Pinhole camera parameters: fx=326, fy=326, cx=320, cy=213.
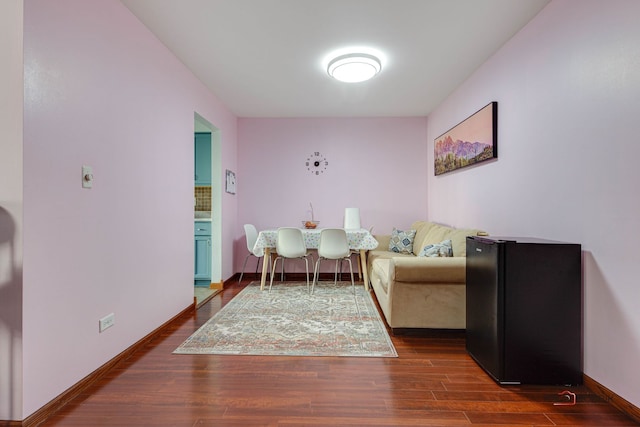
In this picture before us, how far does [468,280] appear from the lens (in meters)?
2.35

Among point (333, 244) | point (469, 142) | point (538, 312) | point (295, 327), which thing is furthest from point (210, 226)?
→ point (538, 312)

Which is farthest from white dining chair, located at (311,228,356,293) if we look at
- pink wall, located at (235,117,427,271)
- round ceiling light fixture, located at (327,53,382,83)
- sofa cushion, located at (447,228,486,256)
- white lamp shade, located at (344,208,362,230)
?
round ceiling light fixture, located at (327,53,382,83)

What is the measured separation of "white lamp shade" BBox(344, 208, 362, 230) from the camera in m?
4.73

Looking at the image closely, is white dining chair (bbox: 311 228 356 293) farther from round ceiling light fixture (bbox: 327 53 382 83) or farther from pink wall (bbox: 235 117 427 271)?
round ceiling light fixture (bbox: 327 53 382 83)

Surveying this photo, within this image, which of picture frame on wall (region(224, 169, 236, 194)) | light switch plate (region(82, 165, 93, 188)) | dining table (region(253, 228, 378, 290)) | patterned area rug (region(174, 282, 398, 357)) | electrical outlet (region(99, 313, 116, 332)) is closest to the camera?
light switch plate (region(82, 165, 93, 188))

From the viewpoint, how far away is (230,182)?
4703 mm

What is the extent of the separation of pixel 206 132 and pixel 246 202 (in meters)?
1.20

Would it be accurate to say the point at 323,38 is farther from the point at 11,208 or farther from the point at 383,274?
the point at 11,208

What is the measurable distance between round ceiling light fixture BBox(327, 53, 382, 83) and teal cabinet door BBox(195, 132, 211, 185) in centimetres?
242

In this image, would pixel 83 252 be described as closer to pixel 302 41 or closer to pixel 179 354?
pixel 179 354

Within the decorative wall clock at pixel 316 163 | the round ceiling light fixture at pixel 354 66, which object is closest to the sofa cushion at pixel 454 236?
the round ceiling light fixture at pixel 354 66

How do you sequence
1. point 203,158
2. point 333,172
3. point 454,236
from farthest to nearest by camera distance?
point 333,172
point 203,158
point 454,236

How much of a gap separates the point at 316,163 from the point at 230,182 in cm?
135

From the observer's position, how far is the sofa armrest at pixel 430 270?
8.39 ft
